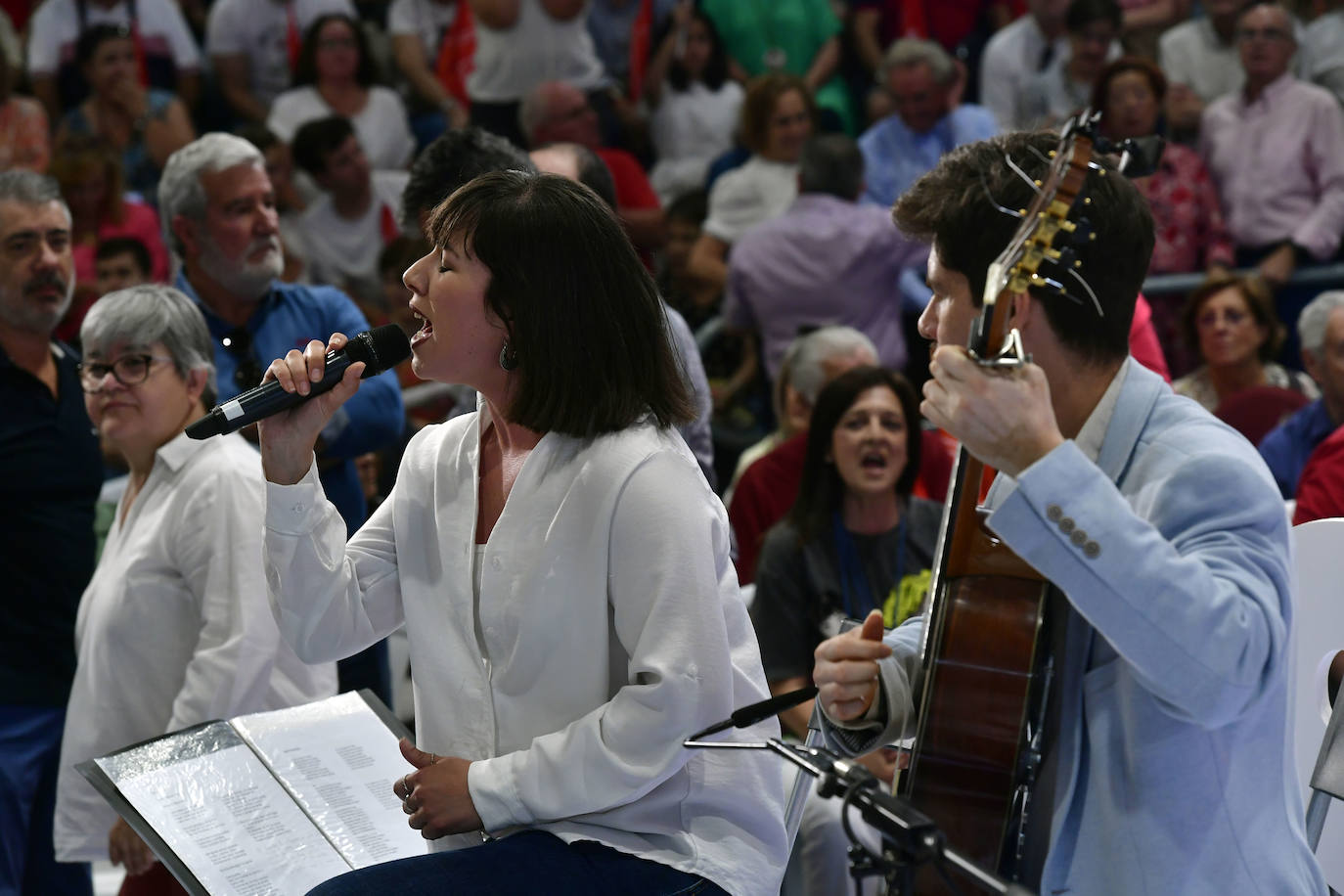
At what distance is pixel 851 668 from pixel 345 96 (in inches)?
243

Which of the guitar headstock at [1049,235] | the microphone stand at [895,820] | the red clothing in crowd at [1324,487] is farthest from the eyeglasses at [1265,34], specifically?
the microphone stand at [895,820]

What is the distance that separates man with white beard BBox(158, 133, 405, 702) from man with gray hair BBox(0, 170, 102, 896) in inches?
13.5

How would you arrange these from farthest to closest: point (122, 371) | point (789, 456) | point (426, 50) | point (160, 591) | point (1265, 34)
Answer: point (426, 50), point (1265, 34), point (789, 456), point (122, 371), point (160, 591)

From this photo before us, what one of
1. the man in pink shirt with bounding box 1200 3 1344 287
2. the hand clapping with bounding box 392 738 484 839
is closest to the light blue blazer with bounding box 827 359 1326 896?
the hand clapping with bounding box 392 738 484 839

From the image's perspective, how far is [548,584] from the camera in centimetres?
211

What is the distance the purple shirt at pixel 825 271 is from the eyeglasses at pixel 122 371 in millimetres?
3380

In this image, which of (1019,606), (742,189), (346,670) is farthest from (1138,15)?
(1019,606)

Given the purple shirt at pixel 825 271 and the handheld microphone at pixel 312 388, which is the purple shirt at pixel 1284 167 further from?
the handheld microphone at pixel 312 388

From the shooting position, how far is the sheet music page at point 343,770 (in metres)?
2.56

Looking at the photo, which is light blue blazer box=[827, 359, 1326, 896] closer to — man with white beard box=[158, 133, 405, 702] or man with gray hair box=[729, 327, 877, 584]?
man with white beard box=[158, 133, 405, 702]

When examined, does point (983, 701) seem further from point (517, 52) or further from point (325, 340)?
point (517, 52)

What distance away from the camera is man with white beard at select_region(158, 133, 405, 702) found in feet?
Answer: 12.6

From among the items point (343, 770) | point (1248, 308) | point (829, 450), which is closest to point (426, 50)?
point (1248, 308)

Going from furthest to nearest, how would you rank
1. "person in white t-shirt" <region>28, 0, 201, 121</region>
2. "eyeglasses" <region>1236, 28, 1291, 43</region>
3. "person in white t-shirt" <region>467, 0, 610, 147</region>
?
Result: "person in white t-shirt" <region>28, 0, 201, 121</region>, "person in white t-shirt" <region>467, 0, 610, 147</region>, "eyeglasses" <region>1236, 28, 1291, 43</region>
